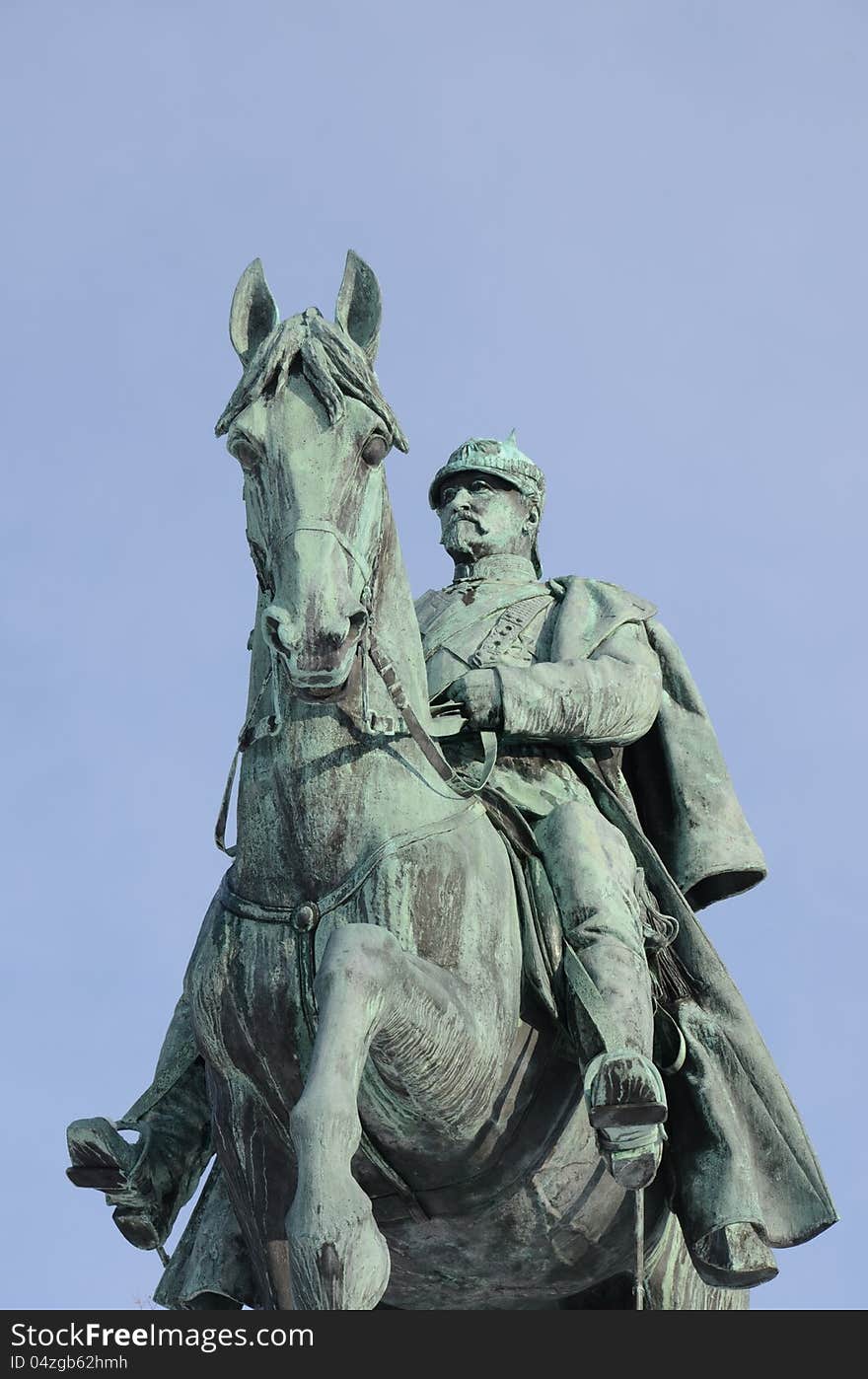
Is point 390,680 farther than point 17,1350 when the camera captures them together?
Yes

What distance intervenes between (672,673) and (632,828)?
987 mm

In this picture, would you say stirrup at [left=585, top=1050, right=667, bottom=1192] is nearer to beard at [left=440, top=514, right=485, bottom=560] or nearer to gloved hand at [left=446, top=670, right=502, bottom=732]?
gloved hand at [left=446, top=670, right=502, bottom=732]

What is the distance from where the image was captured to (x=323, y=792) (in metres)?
10.1

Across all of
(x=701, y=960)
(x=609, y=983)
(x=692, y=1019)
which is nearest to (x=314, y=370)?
(x=609, y=983)

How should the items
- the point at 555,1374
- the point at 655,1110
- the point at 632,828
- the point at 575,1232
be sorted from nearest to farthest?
1. the point at 555,1374
2. the point at 655,1110
3. the point at 575,1232
4. the point at 632,828

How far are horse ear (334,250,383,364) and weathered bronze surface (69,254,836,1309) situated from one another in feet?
0.04

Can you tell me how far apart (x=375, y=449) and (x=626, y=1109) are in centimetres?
258

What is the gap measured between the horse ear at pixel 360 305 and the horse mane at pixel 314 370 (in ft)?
0.87

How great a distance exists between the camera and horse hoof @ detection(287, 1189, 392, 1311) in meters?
8.91

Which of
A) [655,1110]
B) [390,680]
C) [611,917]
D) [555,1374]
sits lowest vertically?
[555,1374]

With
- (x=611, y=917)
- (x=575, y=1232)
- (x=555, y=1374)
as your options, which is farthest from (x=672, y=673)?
(x=555, y=1374)

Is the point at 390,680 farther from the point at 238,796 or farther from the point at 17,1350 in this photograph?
the point at 17,1350

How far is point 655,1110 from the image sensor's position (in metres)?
10.1

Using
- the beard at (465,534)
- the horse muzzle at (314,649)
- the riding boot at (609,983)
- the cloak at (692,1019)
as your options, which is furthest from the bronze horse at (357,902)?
the beard at (465,534)
